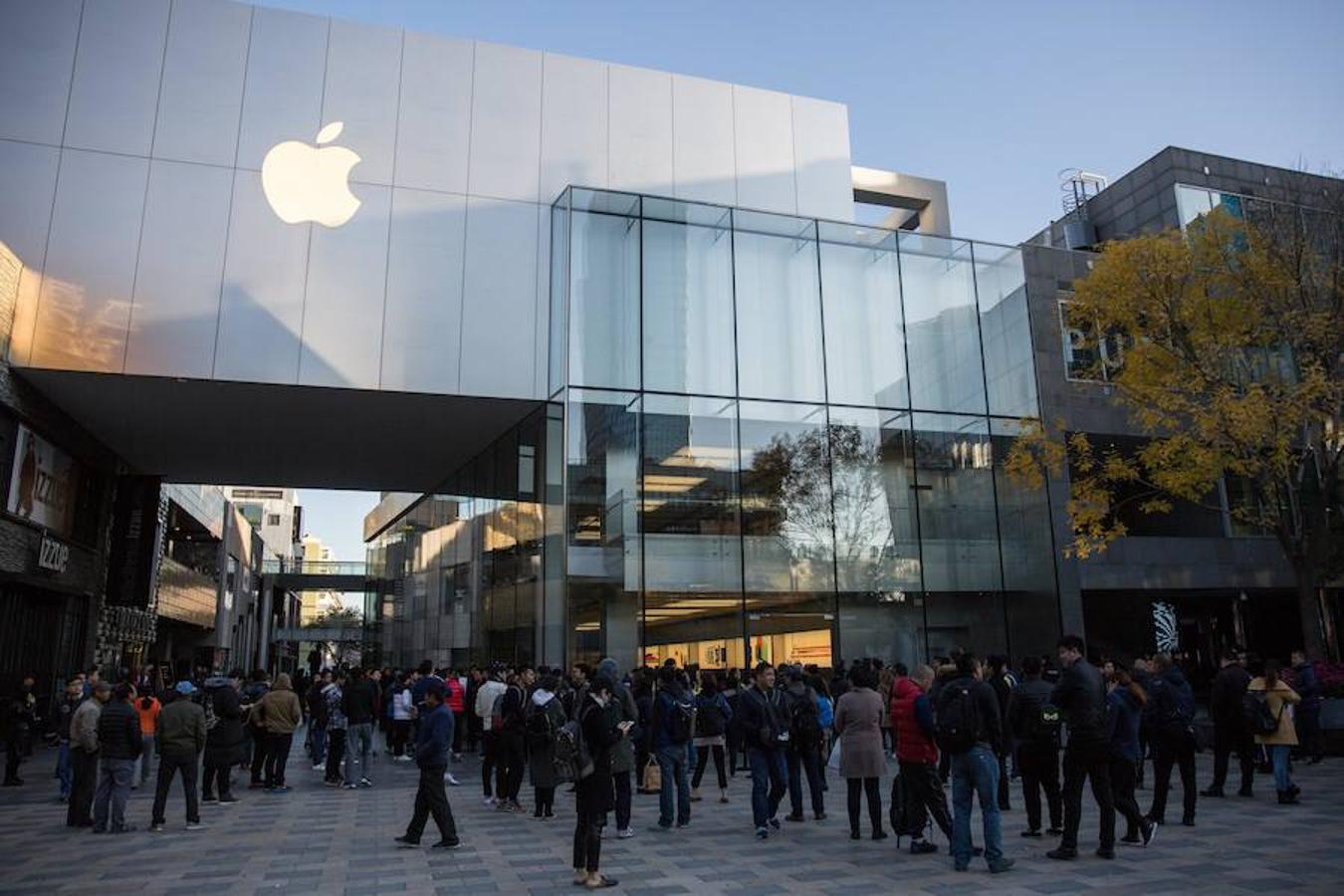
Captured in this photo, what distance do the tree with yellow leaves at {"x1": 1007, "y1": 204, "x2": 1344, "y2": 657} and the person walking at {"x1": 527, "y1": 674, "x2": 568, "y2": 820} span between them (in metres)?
14.2

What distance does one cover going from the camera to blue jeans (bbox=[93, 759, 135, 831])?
10500mm

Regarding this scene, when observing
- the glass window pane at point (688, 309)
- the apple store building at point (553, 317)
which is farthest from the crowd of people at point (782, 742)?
the glass window pane at point (688, 309)

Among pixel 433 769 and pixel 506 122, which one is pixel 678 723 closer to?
pixel 433 769

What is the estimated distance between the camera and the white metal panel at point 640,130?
21953mm

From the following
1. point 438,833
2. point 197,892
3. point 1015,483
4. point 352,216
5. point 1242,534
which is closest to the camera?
point 197,892

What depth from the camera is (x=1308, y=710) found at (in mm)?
14375

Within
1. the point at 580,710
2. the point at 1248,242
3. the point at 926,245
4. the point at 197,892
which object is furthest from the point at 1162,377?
the point at 197,892

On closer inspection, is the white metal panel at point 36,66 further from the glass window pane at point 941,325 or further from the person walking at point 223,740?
the glass window pane at point 941,325

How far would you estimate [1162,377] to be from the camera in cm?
Answer: 2030

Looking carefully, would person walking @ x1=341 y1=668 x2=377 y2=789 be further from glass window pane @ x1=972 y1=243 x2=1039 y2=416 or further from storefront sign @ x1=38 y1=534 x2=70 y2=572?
glass window pane @ x1=972 y1=243 x2=1039 y2=416

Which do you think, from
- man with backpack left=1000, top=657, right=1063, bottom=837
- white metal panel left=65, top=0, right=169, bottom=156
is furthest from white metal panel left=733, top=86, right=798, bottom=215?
man with backpack left=1000, top=657, right=1063, bottom=837

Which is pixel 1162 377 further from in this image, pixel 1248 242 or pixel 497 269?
pixel 497 269


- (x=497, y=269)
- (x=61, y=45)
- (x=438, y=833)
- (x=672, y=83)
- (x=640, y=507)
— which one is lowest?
(x=438, y=833)

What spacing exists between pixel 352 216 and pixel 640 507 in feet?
30.1
